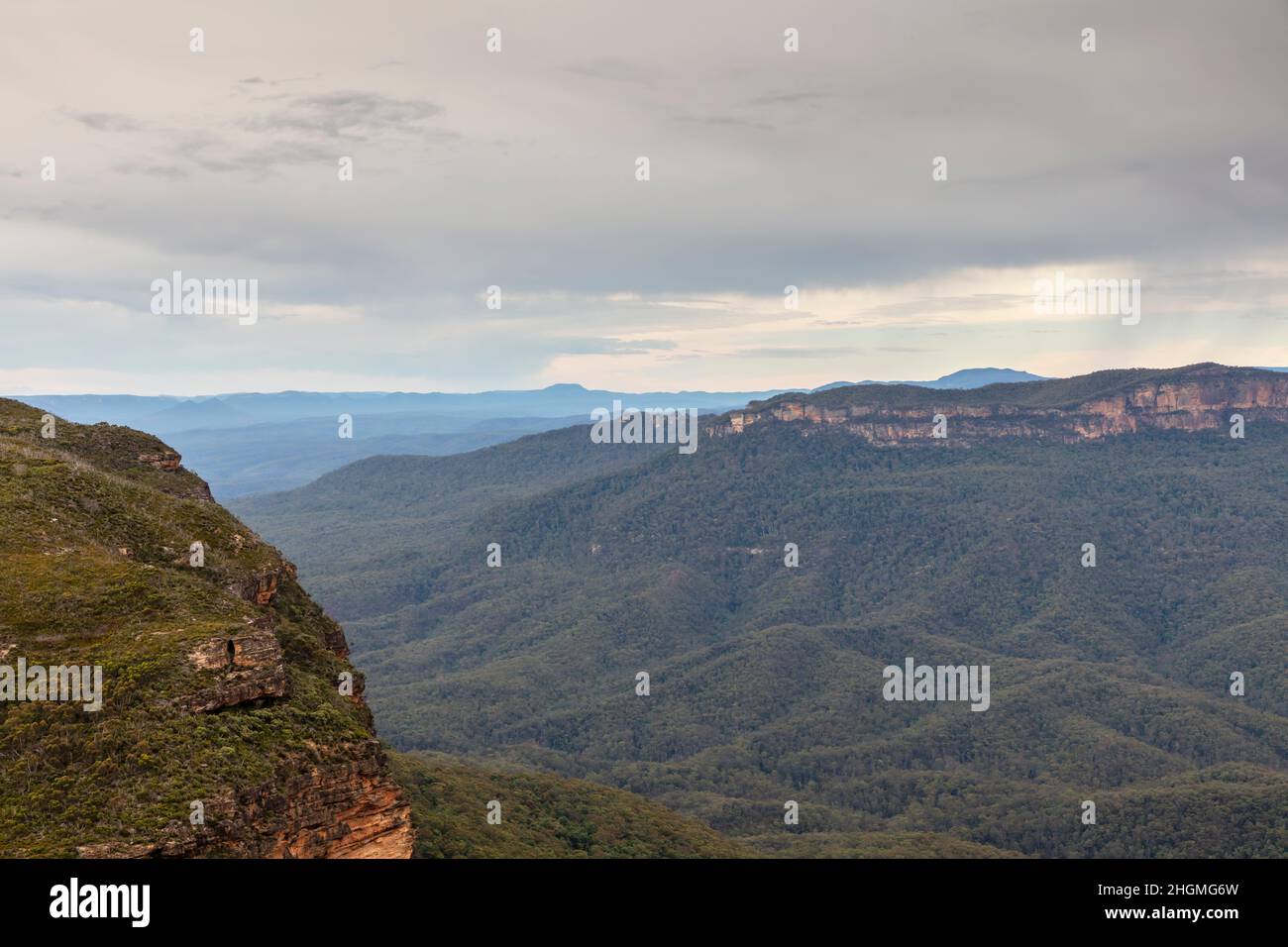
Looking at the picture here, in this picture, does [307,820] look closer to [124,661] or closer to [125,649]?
[124,661]

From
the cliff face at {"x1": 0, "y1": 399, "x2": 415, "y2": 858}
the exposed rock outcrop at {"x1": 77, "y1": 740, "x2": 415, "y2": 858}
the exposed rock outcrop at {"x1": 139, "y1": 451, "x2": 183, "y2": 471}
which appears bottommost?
the exposed rock outcrop at {"x1": 77, "y1": 740, "x2": 415, "y2": 858}

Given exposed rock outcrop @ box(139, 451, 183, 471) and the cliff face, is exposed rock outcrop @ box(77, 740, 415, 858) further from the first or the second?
exposed rock outcrop @ box(139, 451, 183, 471)

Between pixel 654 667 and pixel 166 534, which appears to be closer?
pixel 166 534

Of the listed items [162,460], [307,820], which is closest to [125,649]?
[307,820]

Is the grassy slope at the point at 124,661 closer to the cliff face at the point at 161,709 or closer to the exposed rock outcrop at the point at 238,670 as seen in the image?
the cliff face at the point at 161,709

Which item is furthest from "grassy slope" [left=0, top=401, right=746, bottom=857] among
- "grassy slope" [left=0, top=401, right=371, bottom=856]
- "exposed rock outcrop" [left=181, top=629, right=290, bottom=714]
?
"exposed rock outcrop" [left=181, top=629, right=290, bottom=714]

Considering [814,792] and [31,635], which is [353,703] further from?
[814,792]

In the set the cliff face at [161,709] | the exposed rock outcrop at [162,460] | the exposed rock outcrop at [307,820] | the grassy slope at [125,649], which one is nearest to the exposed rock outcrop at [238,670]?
A: the cliff face at [161,709]
